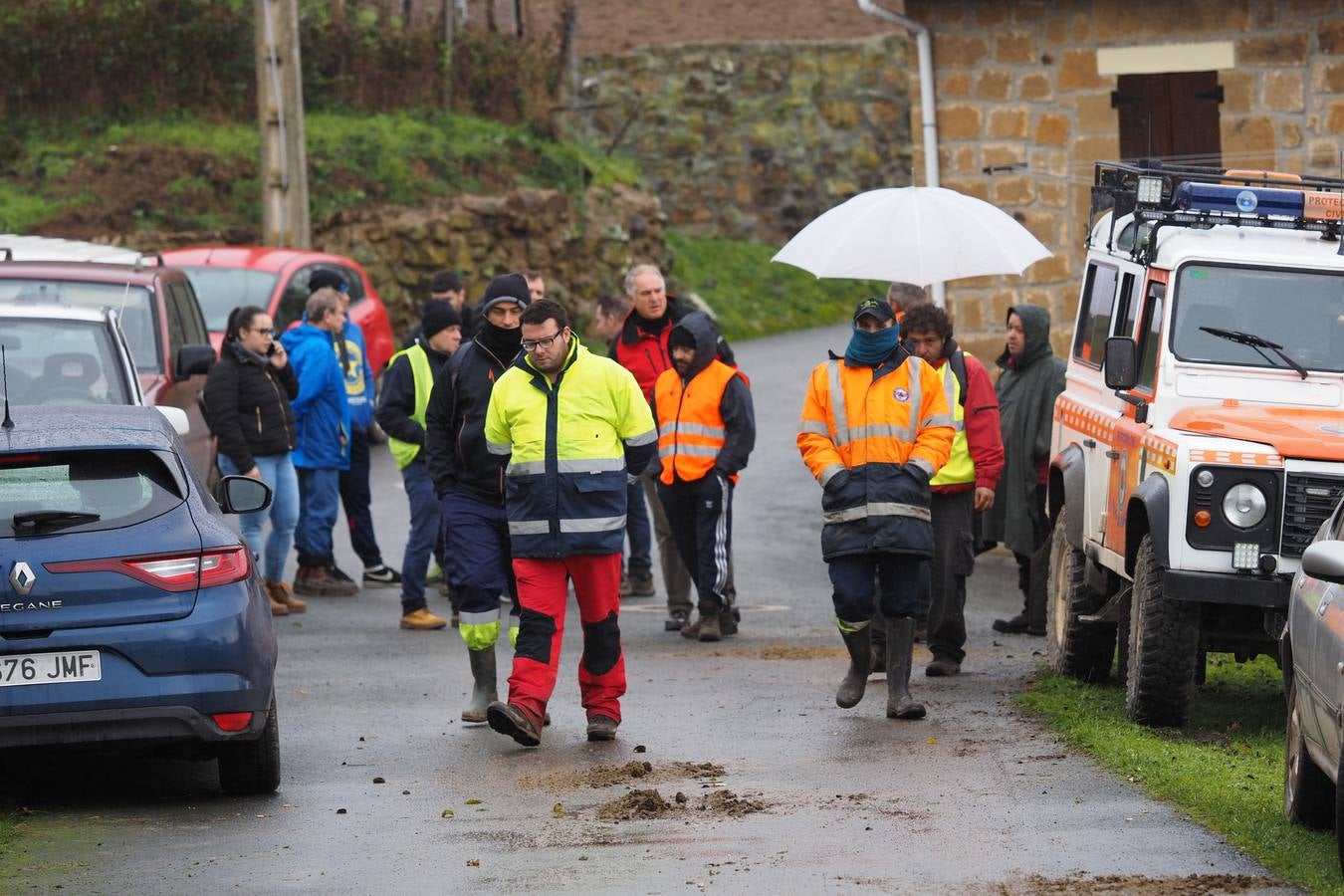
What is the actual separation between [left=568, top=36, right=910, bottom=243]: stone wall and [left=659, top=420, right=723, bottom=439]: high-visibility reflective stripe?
21815mm

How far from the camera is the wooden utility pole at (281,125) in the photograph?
846 inches

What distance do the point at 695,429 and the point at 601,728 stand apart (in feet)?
10.9

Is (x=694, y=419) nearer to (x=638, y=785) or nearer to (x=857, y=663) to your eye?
(x=857, y=663)

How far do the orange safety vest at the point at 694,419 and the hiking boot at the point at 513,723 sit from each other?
3.48 m

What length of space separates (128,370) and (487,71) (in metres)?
17.2

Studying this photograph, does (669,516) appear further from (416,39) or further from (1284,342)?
(416,39)

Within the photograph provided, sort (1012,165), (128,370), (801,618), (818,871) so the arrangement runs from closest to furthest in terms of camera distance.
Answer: (818,871) → (128,370) → (801,618) → (1012,165)

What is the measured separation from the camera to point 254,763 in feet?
27.6

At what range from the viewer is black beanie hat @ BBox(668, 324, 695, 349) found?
40.7ft

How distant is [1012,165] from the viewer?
59.4 feet

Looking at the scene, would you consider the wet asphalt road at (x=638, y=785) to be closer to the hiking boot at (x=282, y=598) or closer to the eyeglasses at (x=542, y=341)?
the hiking boot at (x=282, y=598)

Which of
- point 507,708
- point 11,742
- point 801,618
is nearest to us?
point 11,742

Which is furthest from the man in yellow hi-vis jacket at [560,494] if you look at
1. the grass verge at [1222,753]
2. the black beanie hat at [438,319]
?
the black beanie hat at [438,319]

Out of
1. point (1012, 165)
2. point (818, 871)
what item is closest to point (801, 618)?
point (1012, 165)
